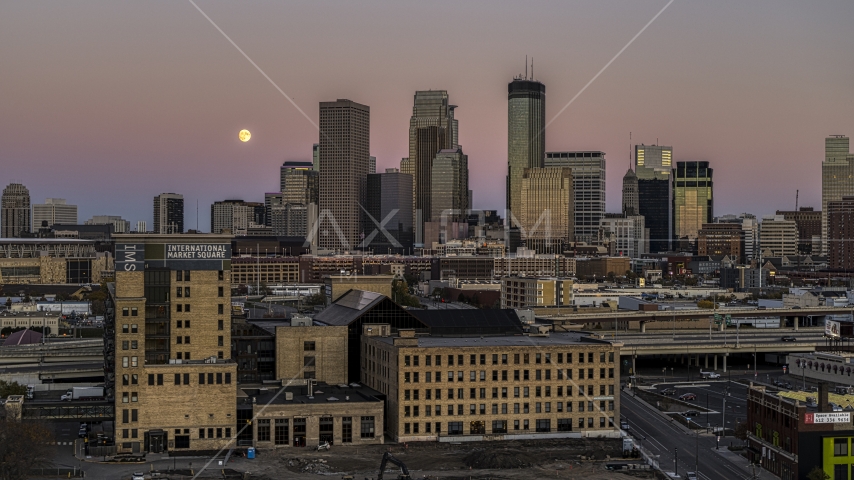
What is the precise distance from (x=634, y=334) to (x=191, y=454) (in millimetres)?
97867

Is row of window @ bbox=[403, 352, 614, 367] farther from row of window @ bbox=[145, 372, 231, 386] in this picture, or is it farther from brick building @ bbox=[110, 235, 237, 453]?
brick building @ bbox=[110, 235, 237, 453]

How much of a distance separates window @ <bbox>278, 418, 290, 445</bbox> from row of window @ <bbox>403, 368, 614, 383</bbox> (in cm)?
1088

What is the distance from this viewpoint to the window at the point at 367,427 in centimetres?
10300

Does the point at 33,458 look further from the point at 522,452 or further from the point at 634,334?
the point at 634,334

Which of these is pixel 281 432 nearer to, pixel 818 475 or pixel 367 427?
pixel 367 427

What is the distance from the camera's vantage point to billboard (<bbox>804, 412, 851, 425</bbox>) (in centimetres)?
8694

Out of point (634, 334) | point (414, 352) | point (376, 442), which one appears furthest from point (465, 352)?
point (634, 334)

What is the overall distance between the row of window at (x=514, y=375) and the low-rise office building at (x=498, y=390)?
9 cm

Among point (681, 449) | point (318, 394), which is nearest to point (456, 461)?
point (318, 394)

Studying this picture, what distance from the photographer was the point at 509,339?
11475 centimetres

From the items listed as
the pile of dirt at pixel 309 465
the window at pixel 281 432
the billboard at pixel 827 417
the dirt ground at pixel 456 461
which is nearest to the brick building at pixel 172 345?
the window at pixel 281 432

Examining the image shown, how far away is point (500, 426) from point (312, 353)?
2130 cm

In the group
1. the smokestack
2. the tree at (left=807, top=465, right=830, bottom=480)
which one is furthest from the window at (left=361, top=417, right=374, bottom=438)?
the smokestack

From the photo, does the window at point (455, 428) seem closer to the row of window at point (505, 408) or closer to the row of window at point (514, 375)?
the row of window at point (505, 408)
